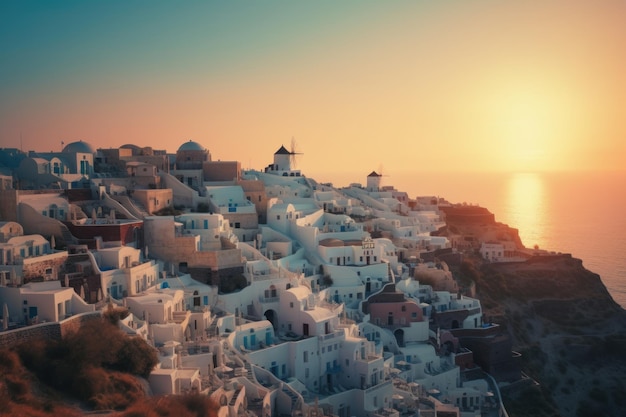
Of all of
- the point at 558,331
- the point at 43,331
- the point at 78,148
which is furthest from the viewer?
the point at 558,331

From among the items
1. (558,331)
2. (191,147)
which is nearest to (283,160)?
(191,147)

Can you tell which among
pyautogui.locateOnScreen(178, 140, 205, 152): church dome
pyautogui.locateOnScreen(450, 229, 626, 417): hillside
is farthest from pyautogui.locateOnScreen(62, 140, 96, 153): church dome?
pyautogui.locateOnScreen(450, 229, 626, 417): hillside

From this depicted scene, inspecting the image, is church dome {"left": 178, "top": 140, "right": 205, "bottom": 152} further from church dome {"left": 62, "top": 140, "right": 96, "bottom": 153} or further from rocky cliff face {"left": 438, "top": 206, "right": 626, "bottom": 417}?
rocky cliff face {"left": 438, "top": 206, "right": 626, "bottom": 417}

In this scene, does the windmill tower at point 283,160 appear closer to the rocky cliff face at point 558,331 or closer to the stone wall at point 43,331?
the rocky cliff face at point 558,331

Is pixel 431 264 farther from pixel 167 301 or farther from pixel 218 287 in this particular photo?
pixel 167 301

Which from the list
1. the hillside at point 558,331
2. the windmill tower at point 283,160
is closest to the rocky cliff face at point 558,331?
the hillside at point 558,331

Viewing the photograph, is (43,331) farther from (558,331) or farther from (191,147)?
(558,331)

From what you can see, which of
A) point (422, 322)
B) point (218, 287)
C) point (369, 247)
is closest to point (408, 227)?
point (369, 247)
